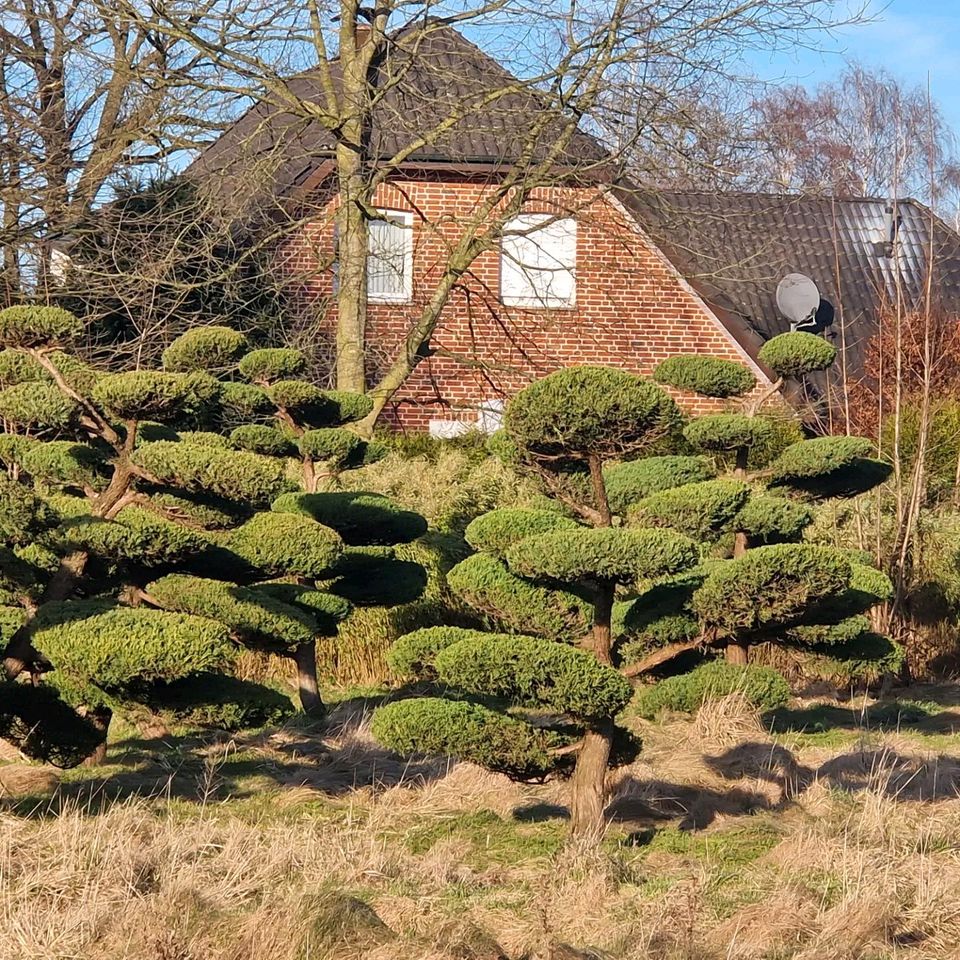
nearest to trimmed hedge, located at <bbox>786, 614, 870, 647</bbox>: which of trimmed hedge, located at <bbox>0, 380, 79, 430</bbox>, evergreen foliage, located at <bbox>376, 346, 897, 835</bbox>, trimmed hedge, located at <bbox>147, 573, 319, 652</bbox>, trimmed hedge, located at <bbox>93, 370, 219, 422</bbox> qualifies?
evergreen foliage, located at <bbox>376, 346, 897, 835</bbox>

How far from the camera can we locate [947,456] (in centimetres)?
1394

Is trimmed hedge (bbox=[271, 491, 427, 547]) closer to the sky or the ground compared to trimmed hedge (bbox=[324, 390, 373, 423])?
closer to the ground

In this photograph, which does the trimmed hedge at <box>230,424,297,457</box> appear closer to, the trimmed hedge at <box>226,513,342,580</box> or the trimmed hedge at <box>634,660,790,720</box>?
the trimmed hedge at <box>226,513,342,580</box>

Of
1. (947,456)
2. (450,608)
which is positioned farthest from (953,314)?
(450,608)

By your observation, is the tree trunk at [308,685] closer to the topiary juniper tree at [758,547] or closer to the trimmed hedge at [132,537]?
the topiary juniper tree at [758,547]

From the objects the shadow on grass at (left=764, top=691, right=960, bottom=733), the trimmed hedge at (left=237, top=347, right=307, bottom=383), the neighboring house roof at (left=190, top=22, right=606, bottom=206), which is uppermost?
the neighboring house roof at (left=190, top=22, right=606, bottom=206)

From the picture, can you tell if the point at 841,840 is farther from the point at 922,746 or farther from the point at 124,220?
the point at 124,220

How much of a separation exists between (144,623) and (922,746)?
15.6ft

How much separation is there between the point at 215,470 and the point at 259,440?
143 inches

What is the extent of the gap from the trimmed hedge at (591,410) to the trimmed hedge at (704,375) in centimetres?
264

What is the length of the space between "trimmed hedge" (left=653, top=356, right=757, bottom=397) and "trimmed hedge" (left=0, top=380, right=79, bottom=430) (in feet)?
11.9

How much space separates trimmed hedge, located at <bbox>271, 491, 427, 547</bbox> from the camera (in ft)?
27.9

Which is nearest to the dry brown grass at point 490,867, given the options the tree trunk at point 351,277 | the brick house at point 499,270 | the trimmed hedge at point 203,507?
the trimmed hedge at point 203,507

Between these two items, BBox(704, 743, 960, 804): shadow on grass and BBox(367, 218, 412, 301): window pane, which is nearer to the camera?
BBox(704, 743, 960, 804): shadow on grass
